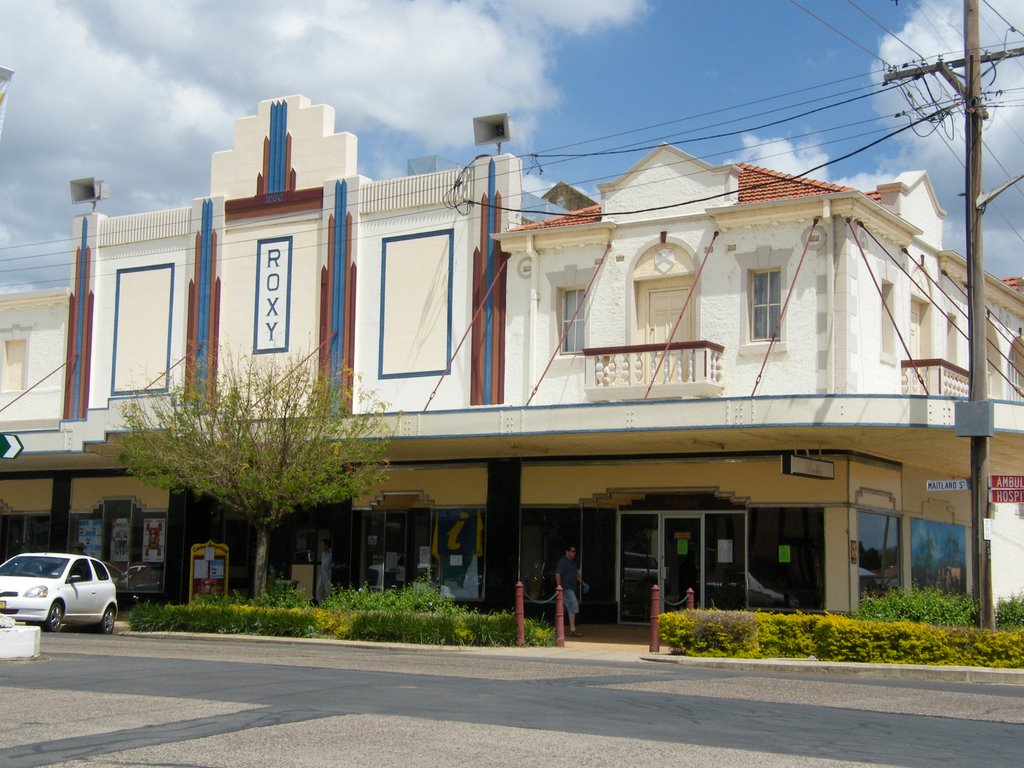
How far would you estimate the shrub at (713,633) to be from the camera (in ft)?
61.6

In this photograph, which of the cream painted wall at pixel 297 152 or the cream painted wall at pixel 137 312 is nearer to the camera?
the cream painted wall at pixel 297 152

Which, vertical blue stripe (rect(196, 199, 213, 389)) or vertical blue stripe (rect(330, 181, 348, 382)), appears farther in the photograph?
vertical blue stripe (rect(196, 199, 213, 389))

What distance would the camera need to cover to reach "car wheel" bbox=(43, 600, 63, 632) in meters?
23.1

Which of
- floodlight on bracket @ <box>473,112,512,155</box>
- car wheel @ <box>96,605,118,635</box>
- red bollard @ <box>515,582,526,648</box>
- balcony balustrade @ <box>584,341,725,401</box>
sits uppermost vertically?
floodlight on bracket @ <box>473,112,512,155</box>

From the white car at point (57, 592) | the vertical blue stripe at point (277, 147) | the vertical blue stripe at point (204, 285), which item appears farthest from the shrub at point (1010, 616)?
the vertical blue stripe at point (204, 285)

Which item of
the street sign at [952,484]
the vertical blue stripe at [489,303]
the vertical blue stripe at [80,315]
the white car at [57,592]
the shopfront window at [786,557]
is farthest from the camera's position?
the vertical blue stripe at [80,315]

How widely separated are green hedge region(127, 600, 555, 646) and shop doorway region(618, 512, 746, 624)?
3678mm

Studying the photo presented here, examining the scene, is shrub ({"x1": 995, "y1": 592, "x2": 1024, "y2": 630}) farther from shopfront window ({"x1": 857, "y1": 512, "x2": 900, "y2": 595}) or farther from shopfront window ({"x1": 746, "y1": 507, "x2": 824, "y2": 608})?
shopfront window ({"x1": 746, "y1": 507, "x2": 824, "y2": 608})

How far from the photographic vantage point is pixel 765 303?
23.8 meters

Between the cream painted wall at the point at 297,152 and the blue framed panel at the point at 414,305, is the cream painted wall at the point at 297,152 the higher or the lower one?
the higher one

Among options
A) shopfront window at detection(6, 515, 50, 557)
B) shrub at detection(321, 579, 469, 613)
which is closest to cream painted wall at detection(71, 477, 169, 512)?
shopfront window at detection(6, 515, 50, 557)

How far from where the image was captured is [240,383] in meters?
24.5

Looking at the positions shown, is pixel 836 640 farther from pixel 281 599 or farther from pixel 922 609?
pixel 281 599

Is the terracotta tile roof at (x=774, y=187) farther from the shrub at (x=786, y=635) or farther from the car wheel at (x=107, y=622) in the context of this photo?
the car wheel at (x=107, y=622)
